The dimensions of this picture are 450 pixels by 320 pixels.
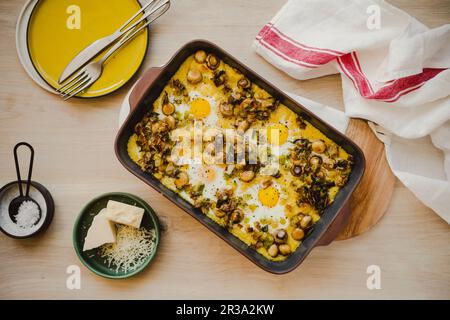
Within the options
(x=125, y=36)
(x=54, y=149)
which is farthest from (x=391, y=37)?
(x=54, y=149)

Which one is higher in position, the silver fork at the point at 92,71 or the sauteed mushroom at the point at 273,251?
the silver fork at the point at 92,71

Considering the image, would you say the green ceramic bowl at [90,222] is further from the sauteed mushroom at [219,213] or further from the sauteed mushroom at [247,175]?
the sauteed mushroom at [247,175]

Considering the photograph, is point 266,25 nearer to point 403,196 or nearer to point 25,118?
point 403,196

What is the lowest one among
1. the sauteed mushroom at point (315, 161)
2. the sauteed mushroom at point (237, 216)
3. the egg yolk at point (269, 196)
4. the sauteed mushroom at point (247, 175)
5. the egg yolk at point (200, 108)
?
the sauteed mushroom at point (237, 216)

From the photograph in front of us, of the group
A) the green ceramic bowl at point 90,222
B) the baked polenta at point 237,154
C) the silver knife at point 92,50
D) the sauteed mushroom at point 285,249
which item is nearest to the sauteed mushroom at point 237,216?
the baked polenta at point 237,154

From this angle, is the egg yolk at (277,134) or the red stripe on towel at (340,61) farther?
the egg yolk at (277,134)

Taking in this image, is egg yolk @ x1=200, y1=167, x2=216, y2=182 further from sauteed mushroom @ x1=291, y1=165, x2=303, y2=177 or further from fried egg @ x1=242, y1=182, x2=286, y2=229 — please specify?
sauteed mushroom @ x1=291, y1=165, x2=303, y2=177

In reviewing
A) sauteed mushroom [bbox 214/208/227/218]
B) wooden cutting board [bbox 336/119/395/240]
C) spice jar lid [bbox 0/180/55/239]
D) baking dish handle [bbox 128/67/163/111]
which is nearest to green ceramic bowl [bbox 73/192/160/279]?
spice jar lid [bbox 0/180/55/239]
